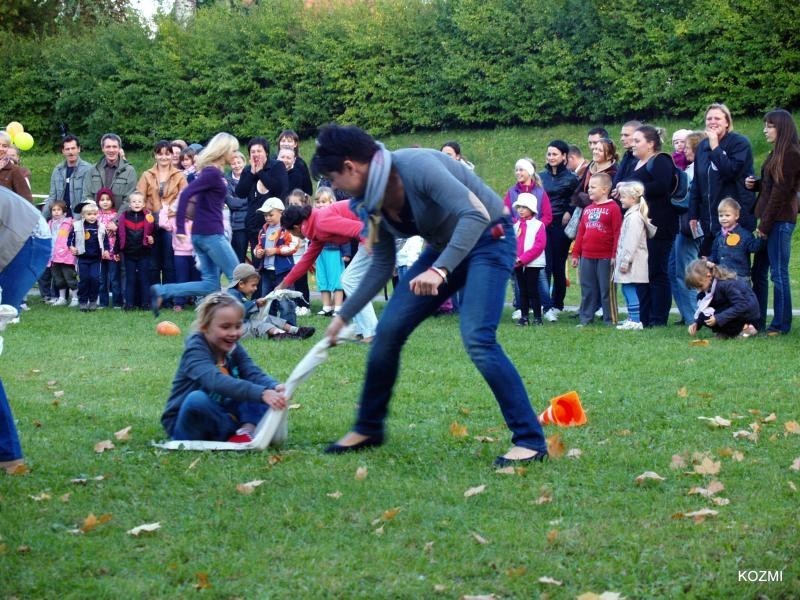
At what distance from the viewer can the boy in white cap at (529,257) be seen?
13.5m

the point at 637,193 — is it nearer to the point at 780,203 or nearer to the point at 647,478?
the point at 780,203

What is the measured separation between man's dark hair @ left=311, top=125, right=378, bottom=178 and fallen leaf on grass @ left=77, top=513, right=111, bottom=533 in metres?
2.04

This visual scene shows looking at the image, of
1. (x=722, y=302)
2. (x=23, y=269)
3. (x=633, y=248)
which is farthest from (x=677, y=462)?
(x=633, y=248)

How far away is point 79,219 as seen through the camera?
1619 centimetres

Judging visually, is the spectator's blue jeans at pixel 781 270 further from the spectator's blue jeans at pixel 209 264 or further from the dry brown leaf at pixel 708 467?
the dry brown leaf at pixel 708 467

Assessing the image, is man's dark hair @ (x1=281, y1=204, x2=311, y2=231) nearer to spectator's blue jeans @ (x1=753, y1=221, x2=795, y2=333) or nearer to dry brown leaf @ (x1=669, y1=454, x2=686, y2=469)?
spectator's blue jeans @ (x1=753, y1=221, x2=795, y2=333)

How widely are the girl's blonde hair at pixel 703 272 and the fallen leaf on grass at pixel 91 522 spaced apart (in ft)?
25.7

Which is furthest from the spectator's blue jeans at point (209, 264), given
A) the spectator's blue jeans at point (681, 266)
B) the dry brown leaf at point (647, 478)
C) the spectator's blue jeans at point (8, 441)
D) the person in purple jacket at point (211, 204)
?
the dry brown leaf at point (647, 478)

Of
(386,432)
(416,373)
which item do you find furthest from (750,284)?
(386,432)

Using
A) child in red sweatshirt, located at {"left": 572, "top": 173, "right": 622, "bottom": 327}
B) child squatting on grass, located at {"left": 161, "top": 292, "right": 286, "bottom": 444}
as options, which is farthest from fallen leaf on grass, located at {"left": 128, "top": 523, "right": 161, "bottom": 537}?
child in red sweatshirt, located at {"left": 572, "top": 173, "right": 622, "bottom": 327}

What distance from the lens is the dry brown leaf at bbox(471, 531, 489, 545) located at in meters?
4.93

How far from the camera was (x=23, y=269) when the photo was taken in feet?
21.4

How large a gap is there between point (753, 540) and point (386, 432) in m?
2.52

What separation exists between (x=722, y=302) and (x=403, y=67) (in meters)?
20.3
